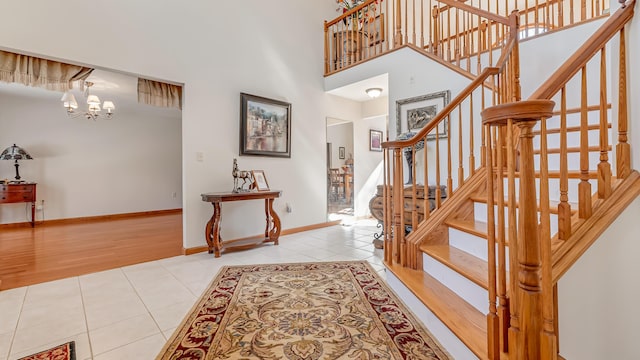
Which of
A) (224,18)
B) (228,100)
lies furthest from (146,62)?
(224,18)

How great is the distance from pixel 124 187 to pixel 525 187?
7.46 meters

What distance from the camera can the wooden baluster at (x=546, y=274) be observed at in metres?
0.95

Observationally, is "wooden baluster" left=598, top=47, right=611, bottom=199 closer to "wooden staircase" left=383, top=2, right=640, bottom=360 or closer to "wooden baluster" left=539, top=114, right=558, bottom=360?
"wooden staircase" left=383, top=2, right=640, bottom=360

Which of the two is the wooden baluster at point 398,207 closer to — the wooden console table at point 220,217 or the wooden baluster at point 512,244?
the wooden baluster at point 512,244

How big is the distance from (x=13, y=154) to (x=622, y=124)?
7708 millimetres

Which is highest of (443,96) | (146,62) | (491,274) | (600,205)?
(146,62)

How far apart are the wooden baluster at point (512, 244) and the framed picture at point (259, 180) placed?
3.08 meters

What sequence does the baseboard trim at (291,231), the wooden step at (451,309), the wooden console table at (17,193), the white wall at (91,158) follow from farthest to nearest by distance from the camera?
1. the white wall at (91,158)
2. the wooden console table at (17,193)
3. the baseboard trim at (291,231)
4. the wooden step at (451,309)

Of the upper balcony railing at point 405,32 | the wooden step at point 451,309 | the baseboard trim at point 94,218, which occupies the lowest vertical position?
the baseboard trim at point 94,218

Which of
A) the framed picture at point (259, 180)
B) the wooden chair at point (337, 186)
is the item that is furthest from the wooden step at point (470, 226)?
the wooden chair at point (337, 186)

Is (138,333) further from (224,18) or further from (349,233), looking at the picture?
(224,18)

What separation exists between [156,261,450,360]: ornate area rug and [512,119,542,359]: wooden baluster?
1.76 ft

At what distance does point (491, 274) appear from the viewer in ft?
3.67

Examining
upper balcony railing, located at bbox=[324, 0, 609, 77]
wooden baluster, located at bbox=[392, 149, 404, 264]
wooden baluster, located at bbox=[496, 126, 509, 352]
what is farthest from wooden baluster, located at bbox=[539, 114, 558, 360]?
upper balcony railing, located at bbox=[324, 0, 609, 77]
